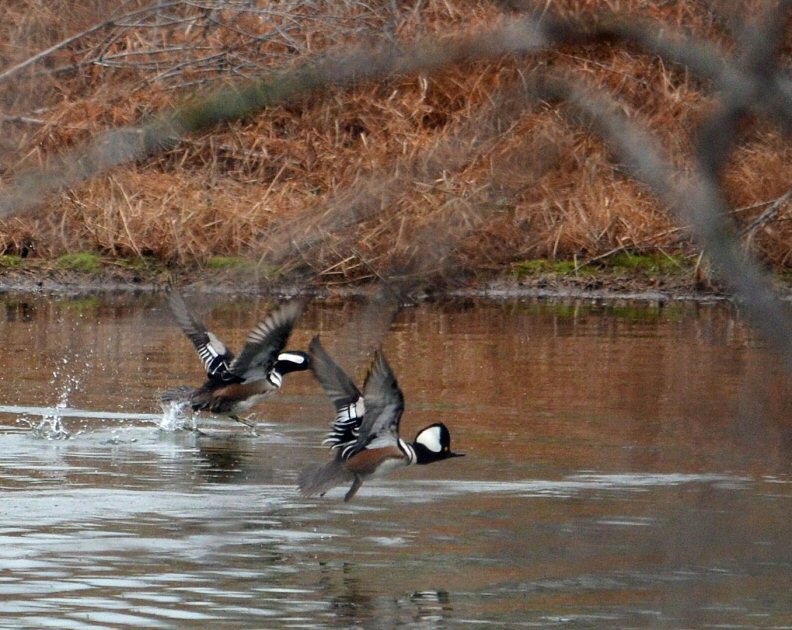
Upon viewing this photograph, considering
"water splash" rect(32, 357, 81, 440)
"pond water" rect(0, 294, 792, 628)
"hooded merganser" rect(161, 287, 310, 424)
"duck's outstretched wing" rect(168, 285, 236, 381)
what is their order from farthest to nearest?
"duck's outstretched wing" rect(168, 285, 236, 381)
"hooded merganser" rect(161, 287, 310, 424)
"water splash" rect(32, 357, 81, 440)
"pond water" rect(0, 294, 792, 628)

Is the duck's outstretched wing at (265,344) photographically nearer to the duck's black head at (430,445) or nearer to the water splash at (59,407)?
the water splash at (59,407)

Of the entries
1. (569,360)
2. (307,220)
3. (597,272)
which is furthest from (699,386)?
(307,220)

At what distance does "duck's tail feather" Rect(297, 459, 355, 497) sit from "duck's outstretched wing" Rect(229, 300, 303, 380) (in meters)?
1.93

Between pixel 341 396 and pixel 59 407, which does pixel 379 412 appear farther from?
pixel 59 407

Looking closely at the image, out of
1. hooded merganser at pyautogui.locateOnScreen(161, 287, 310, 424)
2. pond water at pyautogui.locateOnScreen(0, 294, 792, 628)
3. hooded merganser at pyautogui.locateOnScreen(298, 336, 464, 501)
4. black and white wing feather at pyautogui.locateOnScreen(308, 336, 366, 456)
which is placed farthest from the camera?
hooded merganser at pyautogui.locateOnScreen(161, 287, 310, 424)

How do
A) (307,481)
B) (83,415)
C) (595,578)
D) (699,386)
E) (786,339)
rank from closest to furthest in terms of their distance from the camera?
(786,339)
(595,578)
(307,481)
(83,415)
(699,386)

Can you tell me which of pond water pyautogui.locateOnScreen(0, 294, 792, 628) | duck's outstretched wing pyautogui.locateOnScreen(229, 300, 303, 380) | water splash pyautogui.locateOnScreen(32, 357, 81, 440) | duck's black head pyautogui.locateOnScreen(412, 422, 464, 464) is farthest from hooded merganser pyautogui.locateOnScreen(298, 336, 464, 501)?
water splash pyautogui.locateOnScreen(32, 357, 81, 440)

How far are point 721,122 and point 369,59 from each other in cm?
59

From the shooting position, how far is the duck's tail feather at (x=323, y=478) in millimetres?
8234

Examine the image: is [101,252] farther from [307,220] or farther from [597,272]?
[307,220]

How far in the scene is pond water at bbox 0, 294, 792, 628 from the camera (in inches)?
254

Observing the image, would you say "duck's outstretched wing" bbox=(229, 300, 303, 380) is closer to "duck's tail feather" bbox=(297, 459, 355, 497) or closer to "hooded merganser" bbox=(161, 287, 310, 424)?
"hooded merganser" bbox=(161, 287, 310, 424)

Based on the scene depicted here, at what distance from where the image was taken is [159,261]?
21.5 meters

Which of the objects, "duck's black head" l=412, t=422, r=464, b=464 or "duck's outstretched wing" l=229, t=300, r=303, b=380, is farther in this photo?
"duck's outstretched wing" l=229, t=300, r=303, b=380
